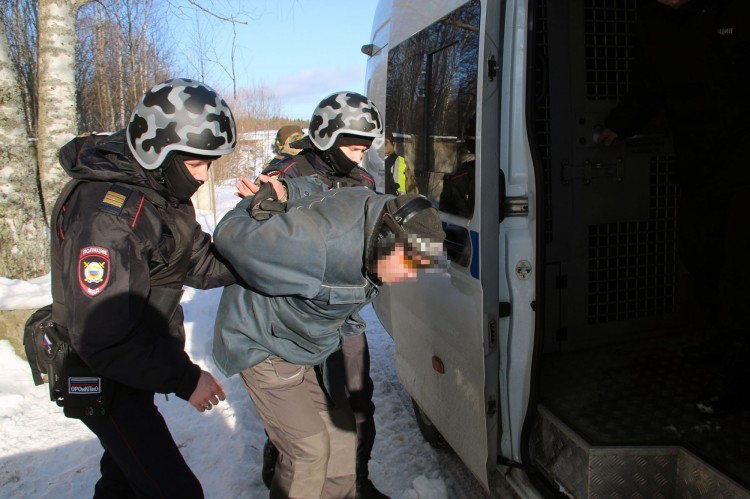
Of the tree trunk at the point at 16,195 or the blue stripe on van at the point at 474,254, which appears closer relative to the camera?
the blue stripe on van at the point at 474,254

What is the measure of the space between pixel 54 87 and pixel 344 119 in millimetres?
4584

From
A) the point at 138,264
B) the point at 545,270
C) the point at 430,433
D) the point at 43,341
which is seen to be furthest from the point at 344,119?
the point at 430,433

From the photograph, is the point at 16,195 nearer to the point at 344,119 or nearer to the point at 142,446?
A: the point at 344,119

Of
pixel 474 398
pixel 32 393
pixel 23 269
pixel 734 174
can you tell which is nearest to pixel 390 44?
pixel 734 174

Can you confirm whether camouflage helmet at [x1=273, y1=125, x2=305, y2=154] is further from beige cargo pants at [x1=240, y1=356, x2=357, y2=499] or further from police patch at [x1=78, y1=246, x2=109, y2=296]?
police patch at [x1=78, y1=246, x2=109, y2=296]

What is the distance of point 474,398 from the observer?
7.50ft

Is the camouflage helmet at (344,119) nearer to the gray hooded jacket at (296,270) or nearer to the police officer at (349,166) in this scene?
the police officer at (349,166)

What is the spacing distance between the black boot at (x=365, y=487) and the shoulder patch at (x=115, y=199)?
6.37 feet

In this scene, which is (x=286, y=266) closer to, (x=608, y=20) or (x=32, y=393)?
(x=608, y=20)

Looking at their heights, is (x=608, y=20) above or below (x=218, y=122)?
above

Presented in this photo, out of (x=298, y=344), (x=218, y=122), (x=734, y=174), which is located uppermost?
(x=218, y=122)

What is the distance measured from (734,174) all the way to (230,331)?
2396 millimetres

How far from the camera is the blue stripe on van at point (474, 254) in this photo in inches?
84.7

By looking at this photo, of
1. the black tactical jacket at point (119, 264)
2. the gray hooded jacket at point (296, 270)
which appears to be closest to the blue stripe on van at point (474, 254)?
the gray hooded jacket at point (296, 270)
